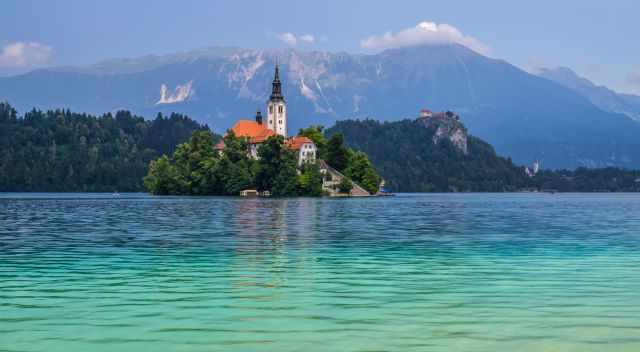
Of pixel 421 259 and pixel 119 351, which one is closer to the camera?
pixel 119 351

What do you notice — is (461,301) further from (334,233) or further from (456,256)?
(334,233)

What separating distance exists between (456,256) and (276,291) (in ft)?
56.0

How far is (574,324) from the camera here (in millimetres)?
22562

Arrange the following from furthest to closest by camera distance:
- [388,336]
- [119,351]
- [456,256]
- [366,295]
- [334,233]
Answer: [334,233] < [456,256] < [366,295] < [388,336] < [119,351]

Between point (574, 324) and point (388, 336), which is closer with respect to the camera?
point (388, 336)

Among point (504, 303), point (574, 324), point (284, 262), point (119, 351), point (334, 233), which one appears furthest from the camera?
point (334, 233)

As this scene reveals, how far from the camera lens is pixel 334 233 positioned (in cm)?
6469

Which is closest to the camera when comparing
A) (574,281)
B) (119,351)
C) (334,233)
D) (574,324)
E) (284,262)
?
(119,351)

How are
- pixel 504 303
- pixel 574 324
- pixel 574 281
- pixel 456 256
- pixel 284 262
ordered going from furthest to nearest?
pixel 456 256
pixel 284 262
pixel 574 281
pixel 504 303
pixel 574 324

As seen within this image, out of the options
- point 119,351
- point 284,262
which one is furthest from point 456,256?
point 119,351

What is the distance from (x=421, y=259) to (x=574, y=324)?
19203mm

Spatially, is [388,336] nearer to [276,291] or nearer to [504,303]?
[504,303]

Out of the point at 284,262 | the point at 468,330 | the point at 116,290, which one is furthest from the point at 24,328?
the point at 284,262

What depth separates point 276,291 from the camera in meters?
28.9
